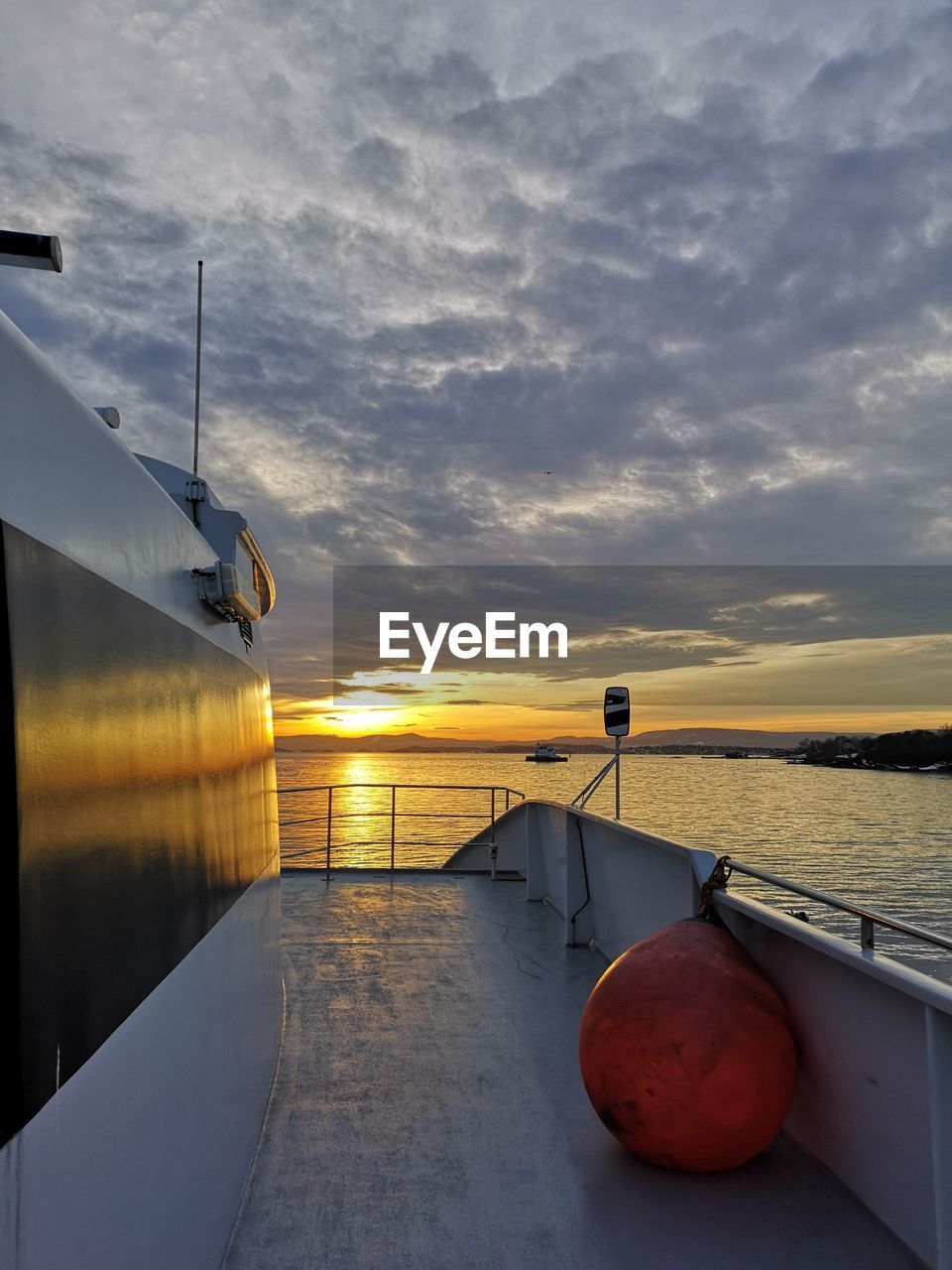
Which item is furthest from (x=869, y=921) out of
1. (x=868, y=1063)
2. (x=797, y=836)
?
(x=797, y=836)

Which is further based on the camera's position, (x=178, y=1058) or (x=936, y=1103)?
(x=936, y=1103)

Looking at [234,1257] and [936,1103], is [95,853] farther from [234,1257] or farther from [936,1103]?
[936,1103]

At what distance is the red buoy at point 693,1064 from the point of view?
9.18 feet

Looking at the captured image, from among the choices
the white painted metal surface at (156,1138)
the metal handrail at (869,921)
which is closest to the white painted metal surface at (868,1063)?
the metal handrail at (869,921)

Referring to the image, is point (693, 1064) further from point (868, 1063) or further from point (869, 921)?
point (869, 921)

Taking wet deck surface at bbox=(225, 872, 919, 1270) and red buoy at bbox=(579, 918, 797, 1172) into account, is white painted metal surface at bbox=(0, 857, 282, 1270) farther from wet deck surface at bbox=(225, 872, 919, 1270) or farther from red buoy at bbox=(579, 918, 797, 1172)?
red buoy at bbox=(579, 918, 797, 1172)

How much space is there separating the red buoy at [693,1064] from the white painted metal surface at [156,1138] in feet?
3.98

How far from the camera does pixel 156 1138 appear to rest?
1.73 m

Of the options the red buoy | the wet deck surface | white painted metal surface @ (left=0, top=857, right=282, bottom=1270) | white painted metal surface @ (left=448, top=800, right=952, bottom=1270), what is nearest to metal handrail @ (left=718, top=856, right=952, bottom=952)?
white painted metal surface @ (left=448, top=800, right=952, bottom=1270)

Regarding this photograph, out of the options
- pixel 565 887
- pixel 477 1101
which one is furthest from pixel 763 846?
pixel 477 1101

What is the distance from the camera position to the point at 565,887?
6250 mm

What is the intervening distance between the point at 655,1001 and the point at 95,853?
Answer: 2.12m

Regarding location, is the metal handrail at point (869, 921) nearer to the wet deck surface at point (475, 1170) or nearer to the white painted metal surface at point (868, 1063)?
the white painted metal surface at point (868, 1063)

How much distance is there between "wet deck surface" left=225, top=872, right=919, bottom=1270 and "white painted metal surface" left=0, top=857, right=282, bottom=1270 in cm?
26
